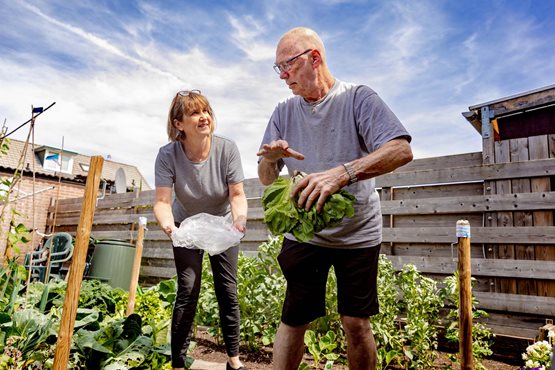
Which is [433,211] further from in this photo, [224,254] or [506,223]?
[224,254]

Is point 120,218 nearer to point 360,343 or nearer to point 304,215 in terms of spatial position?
point 360,343

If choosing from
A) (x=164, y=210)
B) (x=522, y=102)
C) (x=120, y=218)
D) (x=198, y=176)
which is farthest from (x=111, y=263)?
(x=522, y=102)

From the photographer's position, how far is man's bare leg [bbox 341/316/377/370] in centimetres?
202

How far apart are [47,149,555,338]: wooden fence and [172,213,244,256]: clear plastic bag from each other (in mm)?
2385

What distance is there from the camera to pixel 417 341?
3.32 m

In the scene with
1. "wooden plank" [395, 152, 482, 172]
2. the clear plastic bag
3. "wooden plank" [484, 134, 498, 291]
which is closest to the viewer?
the clear plastic bag

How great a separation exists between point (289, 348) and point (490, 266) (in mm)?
2799

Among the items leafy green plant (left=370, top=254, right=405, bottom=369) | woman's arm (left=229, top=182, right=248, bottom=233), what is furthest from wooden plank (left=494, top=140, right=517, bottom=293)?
woman's arm (left=229, top=182, right=248, bottom=233)

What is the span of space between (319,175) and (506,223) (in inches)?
124

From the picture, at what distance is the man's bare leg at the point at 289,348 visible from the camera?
6.74 ft

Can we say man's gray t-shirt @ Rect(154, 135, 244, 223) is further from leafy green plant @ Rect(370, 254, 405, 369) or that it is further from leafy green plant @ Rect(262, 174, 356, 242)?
leafy green plant @ Rect(370, 254, 405, 369)

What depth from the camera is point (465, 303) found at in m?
2.45

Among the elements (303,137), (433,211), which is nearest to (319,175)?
(303,137)

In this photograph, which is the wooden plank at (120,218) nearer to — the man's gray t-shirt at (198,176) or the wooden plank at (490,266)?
the wooden plank at (490,266)
